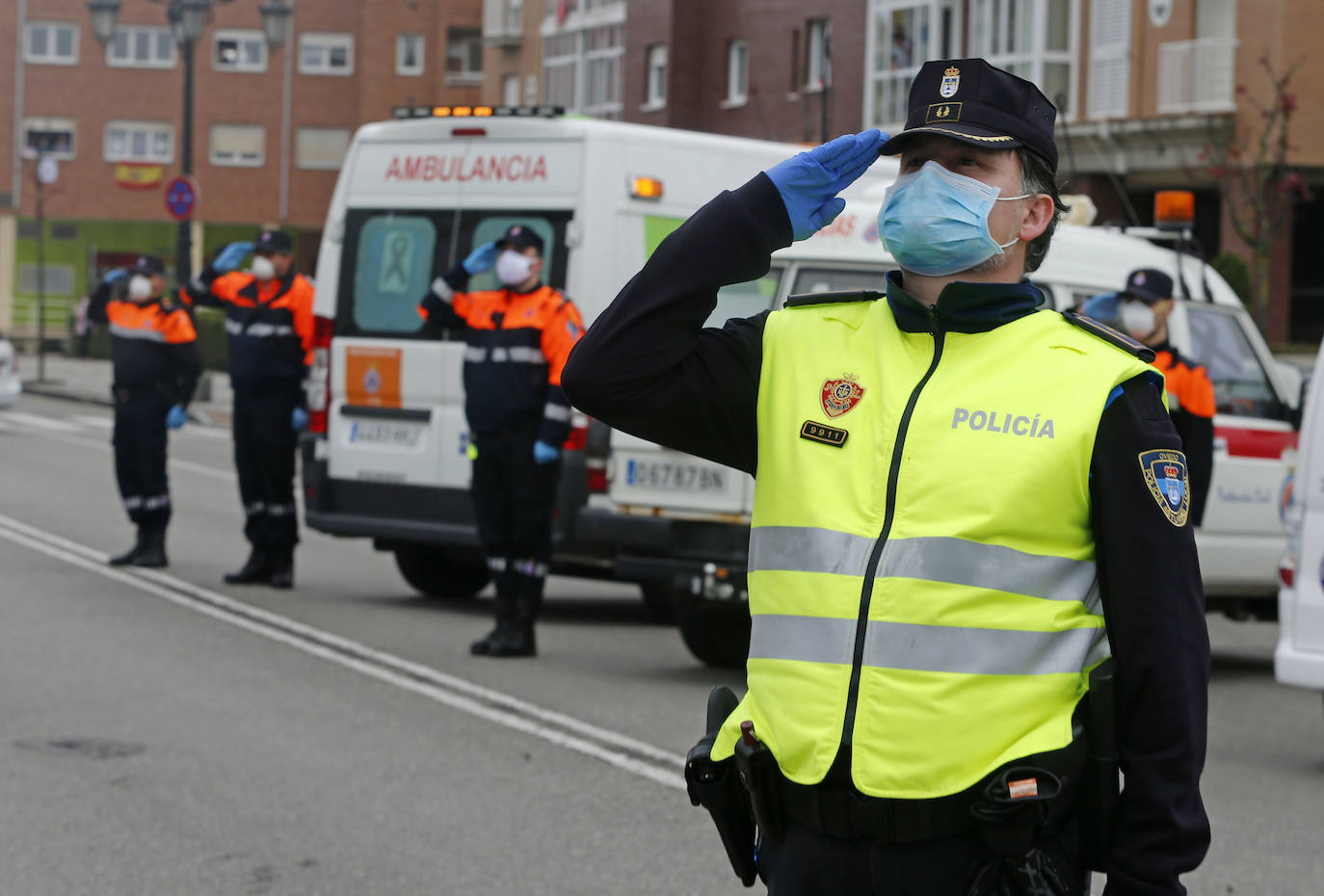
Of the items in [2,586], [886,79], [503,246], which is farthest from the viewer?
[886,79]

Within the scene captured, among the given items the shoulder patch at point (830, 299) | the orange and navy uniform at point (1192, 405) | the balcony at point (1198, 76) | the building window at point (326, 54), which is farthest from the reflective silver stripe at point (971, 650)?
the building window at point (326, 54)

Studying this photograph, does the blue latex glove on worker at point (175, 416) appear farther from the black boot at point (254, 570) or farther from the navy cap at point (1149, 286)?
the navy cap at point (1149, 286)

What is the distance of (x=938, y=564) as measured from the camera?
2.71 meters

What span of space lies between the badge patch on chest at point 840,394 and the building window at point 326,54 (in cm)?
6856

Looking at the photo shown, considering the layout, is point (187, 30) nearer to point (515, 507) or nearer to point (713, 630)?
point (515, 507)

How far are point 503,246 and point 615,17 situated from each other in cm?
4224

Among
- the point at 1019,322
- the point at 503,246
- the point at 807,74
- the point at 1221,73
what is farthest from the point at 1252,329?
the point at 807,74

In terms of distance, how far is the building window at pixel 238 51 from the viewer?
69.1 metres

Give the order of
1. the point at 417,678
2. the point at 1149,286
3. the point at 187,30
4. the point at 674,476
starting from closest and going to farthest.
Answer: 1. the point at 417,678
2. the point at 1149,286
3. the point at 674,476
4. the point at 187,30

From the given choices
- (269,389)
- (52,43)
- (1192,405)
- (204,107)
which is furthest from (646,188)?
(52,43)

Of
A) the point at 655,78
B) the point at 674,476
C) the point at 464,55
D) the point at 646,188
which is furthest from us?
the point at 464,55

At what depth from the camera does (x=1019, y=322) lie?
287 cm

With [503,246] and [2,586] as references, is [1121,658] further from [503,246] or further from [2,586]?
[2,586]

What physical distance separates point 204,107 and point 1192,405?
63005 millimetres
